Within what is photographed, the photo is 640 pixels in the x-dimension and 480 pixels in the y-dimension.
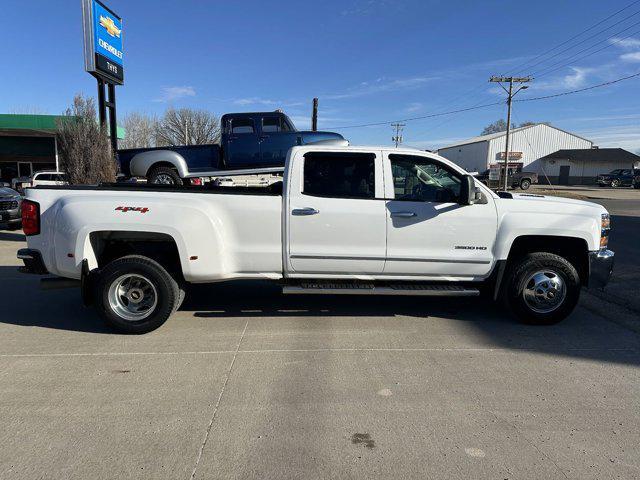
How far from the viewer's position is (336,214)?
4969 mm

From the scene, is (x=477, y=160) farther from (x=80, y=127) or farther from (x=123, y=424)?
(x=123, y=424)

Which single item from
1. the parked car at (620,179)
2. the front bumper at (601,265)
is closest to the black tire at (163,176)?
the front bumper at (601,265)

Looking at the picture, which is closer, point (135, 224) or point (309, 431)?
point (309, 431)

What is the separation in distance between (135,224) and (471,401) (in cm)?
371

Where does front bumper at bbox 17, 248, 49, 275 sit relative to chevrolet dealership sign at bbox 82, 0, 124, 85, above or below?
below

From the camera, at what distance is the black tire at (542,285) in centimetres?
513

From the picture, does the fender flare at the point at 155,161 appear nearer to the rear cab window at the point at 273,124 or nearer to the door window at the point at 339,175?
the rear cab window at the point at 273,124

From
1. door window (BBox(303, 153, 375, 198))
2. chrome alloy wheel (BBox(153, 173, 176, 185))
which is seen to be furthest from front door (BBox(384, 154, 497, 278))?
chrome alloy wheel (BBox(153, 173, 176, 185))

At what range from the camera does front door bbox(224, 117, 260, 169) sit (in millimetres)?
9938

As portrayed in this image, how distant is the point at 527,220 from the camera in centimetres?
508

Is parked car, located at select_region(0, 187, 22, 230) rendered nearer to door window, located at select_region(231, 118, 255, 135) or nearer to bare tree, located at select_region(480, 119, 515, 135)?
door window, located at select_region(231, 118, 255, 135)

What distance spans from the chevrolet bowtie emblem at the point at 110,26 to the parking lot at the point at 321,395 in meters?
14.4

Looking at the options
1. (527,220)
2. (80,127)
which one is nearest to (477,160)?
(80,127)

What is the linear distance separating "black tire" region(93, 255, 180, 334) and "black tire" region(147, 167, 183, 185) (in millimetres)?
5099
